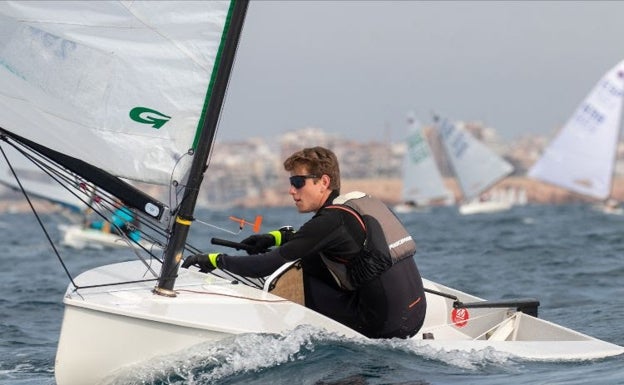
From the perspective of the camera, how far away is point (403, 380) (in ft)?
14.4

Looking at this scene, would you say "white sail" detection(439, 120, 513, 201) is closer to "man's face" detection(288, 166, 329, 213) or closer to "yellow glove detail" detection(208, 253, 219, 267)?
"man's face" detection(288, 166, 329, 213)

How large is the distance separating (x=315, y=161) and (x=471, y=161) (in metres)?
35.7

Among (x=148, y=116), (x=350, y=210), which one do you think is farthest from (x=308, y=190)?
(x=148, y=116)

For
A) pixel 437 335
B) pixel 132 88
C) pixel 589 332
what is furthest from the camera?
pixel 589 332

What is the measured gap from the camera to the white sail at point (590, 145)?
2916 centimetres

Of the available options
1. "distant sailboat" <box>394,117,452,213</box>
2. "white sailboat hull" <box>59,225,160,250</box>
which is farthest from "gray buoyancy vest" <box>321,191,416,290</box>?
"distant sailboat" <box>394,117,452,213</box>

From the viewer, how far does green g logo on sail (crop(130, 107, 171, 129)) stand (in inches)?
177

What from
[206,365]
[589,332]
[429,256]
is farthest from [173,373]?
[429,256]

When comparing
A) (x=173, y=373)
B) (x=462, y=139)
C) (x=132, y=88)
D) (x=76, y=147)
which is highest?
(x=462, y=139)

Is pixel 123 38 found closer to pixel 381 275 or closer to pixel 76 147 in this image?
pixel 76 147

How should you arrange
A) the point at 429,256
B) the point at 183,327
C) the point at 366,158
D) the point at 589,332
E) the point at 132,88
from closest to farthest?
1. the point at 183,327
2. the point at 132,88
3. the point at 589,332
4. the point at 429,256
5. the point at 366,158

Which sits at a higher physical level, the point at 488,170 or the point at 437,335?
the point at 488,170

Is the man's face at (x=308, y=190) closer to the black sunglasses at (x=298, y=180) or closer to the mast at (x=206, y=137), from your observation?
the black sunglasses at (x=298, y=180)

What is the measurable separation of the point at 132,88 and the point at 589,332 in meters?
3.42
